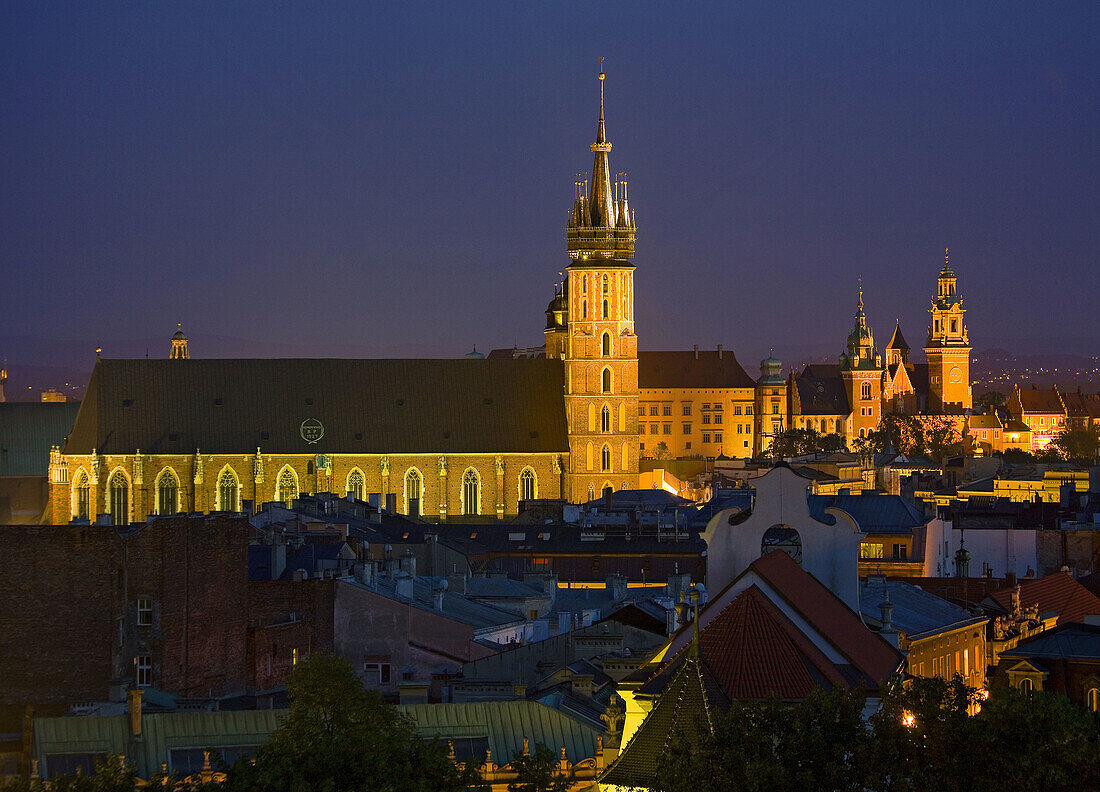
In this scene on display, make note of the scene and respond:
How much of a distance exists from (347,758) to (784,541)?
22.9 m

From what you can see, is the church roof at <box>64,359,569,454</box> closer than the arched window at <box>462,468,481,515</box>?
No

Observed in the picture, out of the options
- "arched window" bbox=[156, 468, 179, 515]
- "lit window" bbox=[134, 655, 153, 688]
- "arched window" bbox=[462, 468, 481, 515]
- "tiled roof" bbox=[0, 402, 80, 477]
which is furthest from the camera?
"tiled roof" bbox=[0, 402, 80, 477]

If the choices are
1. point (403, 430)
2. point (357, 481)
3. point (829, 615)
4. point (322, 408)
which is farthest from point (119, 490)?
point (829, 615)

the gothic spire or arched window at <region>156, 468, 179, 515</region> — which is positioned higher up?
the gothic spire

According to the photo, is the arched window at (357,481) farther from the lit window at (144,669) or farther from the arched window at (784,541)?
the lit window at (144,669)

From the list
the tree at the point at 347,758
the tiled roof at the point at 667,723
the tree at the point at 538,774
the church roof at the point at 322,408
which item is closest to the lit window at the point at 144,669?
the tree at the point at 347,758

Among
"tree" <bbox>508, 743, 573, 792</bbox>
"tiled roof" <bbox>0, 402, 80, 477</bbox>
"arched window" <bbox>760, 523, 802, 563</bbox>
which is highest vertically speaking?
"tiled roof" <bbox>0, 402, 80, 477</bbox>

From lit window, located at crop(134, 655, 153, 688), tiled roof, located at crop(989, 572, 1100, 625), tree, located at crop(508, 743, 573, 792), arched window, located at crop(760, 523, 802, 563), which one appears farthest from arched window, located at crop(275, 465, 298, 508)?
tree, located at crop(508, 743, 573, 792)

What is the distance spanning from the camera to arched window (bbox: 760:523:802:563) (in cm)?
4478

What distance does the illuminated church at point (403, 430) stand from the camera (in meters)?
132

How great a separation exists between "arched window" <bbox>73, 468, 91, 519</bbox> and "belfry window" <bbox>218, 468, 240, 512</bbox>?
24.4 ft

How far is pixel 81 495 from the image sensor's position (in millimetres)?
130875

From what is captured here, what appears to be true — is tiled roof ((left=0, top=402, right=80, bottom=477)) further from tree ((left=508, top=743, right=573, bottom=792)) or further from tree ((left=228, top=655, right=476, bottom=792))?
tree ((left=508, top=743, right=573, bottom=792))

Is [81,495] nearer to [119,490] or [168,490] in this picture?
[119,490]
